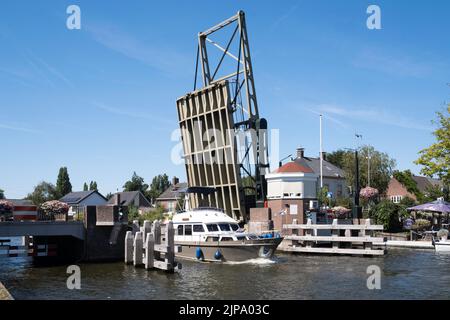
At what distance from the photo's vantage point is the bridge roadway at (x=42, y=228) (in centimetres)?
2478

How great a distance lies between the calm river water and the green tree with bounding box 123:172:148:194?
261 feet

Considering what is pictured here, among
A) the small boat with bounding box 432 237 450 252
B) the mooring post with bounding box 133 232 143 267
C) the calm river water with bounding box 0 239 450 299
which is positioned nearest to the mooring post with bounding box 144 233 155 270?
the calm river water with bounding box 0 239 450 299

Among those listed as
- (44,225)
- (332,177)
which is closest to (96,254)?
(44,225)

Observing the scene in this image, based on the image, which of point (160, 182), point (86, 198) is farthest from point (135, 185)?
point (86, 198)

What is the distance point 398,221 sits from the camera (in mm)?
40844

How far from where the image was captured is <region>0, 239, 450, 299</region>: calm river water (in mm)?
16953

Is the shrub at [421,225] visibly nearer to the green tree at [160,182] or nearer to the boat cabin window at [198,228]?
the boat cabin window at [198,228]

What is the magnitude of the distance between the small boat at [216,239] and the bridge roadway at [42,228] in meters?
5.51

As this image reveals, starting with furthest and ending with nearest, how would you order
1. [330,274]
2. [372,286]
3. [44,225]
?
[44,225], [330,274], [372,286]

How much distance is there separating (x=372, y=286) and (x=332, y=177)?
140 ft

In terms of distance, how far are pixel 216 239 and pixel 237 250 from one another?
1779 millimetres
